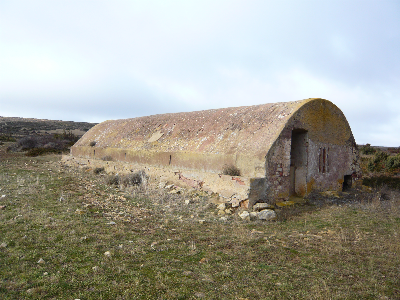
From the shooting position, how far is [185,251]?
4414mm

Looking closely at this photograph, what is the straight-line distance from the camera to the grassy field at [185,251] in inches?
127

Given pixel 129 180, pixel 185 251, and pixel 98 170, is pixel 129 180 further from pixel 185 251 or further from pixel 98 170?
pixel 185 251

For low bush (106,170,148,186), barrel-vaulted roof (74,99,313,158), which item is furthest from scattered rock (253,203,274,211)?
low bush (106,170,148,186)

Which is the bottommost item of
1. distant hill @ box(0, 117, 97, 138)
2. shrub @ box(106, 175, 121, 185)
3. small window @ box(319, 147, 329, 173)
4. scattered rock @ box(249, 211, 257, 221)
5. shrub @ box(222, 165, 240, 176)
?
scattered rock @ box(249, 211, 257, 221)

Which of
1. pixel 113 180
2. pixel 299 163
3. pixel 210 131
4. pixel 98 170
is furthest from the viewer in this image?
pixel 98 170

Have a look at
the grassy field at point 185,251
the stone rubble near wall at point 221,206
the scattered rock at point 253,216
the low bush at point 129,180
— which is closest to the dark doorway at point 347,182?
the grassy field at point 185,251

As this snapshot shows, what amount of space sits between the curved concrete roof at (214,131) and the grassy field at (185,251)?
2120 millimetres

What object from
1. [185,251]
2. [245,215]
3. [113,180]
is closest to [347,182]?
[245,215]

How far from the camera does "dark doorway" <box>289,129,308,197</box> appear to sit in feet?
29.2

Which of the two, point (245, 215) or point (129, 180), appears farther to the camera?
point (129, 180)

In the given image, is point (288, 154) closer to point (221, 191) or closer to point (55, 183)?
point (221, 191)

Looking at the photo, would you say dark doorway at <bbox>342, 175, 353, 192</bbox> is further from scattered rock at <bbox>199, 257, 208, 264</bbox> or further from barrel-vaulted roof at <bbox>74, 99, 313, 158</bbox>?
scattered rock at <bbox>199, 257, 208, 264</bbox>

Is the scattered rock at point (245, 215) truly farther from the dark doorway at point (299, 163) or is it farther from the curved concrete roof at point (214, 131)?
the dark doorway at point (299, 163)

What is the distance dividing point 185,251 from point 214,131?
601cm
